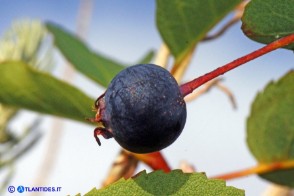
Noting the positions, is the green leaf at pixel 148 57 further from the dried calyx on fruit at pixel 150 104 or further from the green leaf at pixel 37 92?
the dried calyx on fruit at pixel 150 104


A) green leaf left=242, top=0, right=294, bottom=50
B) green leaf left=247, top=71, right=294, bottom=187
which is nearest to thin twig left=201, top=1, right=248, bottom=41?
green leaf left=247, top=71, right=294, bottom=187

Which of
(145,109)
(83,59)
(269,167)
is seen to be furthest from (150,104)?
(83,59)

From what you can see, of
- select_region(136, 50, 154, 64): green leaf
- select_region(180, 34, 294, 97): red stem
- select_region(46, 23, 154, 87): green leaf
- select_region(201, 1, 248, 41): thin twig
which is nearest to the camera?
select_region(180, 34, 294, 97): red stem

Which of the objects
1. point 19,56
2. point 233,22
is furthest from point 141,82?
point 19,56

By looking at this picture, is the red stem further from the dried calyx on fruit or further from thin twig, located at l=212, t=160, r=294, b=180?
thin twig, located at l=212, t=160, r=294, b=180

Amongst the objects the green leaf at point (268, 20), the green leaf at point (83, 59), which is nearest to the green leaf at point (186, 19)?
the green leaf at point (83, 59)

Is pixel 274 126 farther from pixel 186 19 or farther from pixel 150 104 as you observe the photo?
pixel 150 104
